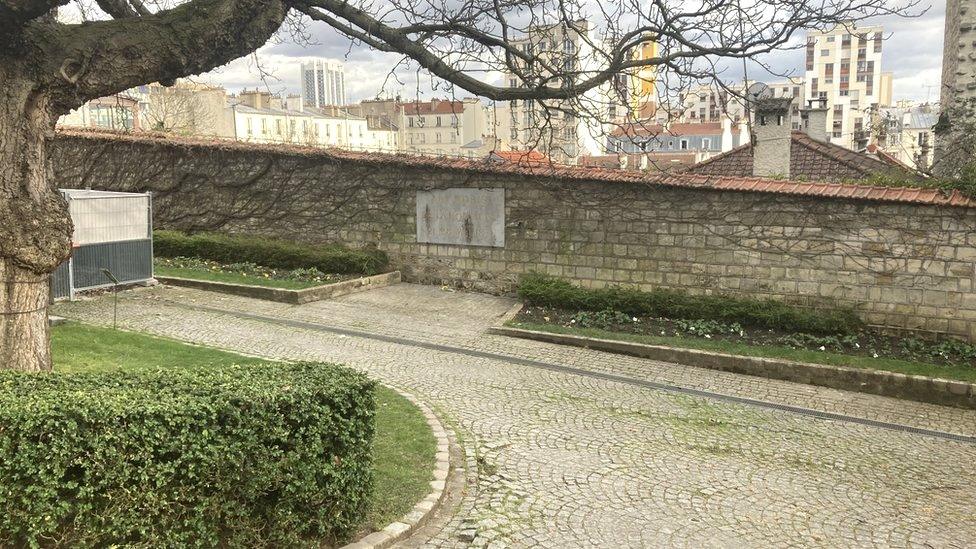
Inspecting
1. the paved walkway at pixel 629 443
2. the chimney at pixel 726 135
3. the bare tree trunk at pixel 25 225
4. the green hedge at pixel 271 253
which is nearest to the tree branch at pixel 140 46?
the bare tree trunk at pixel 25 225

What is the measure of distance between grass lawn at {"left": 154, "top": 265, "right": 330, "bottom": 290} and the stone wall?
2.37m

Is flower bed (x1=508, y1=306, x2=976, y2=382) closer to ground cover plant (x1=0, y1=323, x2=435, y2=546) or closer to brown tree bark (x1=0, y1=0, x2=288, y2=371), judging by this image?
ground cover plant (x1=0, y1=323, x2=435, y2=546)

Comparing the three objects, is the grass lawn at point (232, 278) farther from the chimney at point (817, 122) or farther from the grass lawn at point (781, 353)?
the chimney at point (817, 122)

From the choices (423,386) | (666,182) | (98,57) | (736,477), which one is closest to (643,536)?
(736,477)

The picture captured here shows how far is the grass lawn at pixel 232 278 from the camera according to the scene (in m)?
14.8

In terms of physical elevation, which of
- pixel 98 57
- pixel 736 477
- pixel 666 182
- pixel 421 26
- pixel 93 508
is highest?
pixel 421 26

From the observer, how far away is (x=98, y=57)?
20.2ft

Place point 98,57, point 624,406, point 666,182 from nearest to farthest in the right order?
point 98,57, point 624,406, point 666,182

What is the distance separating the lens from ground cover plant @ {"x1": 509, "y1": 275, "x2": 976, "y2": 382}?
1142 centimetres

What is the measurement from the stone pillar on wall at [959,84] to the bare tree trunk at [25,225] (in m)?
14.7

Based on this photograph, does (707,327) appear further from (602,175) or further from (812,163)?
(812,163)

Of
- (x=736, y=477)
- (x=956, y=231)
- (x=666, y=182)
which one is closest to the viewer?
Result: (x=736, y=477)

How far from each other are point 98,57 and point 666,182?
10138mm

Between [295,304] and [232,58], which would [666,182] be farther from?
[232,58]
